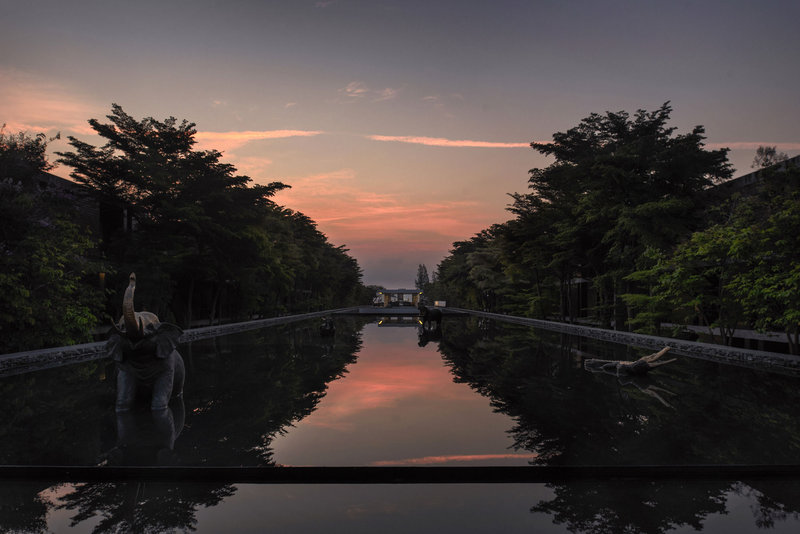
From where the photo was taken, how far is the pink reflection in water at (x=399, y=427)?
595 centimetres

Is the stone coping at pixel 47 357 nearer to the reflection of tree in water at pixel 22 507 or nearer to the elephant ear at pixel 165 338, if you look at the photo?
the elephant ear at pixel 165 338

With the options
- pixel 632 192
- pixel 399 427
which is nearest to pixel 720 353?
pixel 632 192

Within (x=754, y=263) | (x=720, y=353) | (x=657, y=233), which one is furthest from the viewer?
(x=657, y=233)

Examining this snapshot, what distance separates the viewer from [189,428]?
7074mm

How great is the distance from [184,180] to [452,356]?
55.2 feet

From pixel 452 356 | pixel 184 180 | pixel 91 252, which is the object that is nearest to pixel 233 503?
pixel 452 356

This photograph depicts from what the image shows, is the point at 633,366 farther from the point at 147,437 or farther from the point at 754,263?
the point at 147,437

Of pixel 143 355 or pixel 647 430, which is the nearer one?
pixel 647 430

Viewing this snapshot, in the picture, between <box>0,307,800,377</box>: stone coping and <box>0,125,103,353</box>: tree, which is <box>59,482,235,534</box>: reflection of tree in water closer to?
<box>0,307,800,377</box>: stone coping

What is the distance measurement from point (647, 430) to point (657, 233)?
17.1m

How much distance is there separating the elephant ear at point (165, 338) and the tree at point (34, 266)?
944 cm

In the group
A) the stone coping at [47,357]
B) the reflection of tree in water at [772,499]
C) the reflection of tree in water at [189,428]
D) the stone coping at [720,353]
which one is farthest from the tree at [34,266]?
the stone coping at [720,353]

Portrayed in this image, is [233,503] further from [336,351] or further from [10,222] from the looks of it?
[10,222]

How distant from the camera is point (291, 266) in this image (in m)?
42.2
